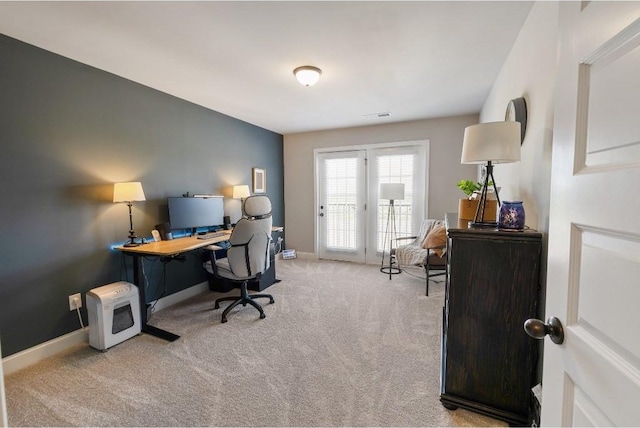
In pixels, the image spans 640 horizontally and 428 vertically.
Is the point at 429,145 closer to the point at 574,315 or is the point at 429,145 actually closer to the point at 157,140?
the point at 157,140

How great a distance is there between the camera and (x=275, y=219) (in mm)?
5184

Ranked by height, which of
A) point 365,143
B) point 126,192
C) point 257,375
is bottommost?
point 257,375

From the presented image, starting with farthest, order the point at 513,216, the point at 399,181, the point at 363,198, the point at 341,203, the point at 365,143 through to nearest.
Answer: the point at 341,203 → the point at 363,198 → the point at 365,143 → the point at 399,181 → the point at 513,216

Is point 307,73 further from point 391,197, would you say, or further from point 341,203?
point 341,203

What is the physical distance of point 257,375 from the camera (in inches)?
76.2

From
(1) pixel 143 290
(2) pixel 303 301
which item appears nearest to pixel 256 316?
(2) pixel 303 301

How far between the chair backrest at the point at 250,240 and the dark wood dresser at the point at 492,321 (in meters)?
1.82

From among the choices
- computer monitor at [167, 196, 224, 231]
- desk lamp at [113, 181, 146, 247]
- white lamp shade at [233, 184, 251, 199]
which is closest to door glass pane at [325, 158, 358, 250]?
white lamp shade at [233, 184, 251, 199]

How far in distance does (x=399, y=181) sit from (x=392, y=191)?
1.22 feet

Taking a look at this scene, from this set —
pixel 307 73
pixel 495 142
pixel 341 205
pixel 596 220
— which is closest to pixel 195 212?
pixel 307 73

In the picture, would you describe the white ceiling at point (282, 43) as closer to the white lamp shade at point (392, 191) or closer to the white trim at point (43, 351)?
the white lamp shade at point (392, 191)

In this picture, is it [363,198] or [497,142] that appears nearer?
[497,142]

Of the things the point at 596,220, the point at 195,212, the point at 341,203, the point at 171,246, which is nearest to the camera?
the point at 596,220

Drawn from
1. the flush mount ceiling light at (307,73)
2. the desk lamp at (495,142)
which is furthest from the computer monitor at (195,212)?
the desk lamp at (495,142)
